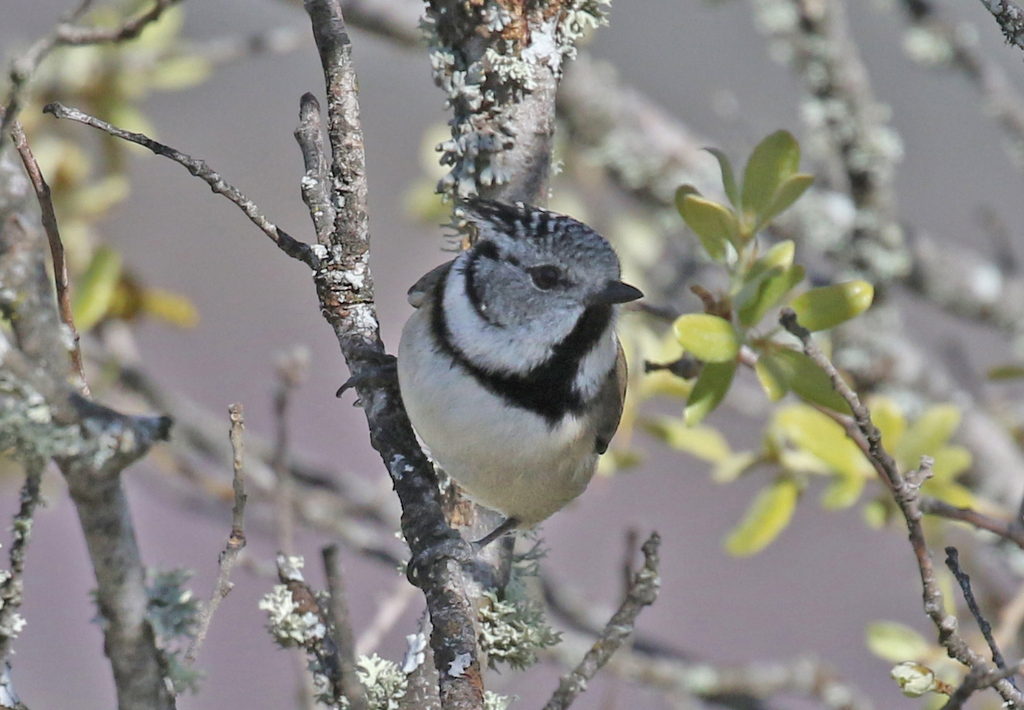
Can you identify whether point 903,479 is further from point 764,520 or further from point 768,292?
point 764,520

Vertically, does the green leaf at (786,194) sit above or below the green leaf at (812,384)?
above

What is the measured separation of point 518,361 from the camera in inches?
69.6

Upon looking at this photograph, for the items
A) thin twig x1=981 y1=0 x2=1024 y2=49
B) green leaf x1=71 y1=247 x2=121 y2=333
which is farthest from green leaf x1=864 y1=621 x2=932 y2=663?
green leaf x1=71 y1=247 x2=121 y2=333

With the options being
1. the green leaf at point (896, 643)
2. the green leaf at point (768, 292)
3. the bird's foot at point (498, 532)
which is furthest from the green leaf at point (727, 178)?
the green leaf at point (896, 643)

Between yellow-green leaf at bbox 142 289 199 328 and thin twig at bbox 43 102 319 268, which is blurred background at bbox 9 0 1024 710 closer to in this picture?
yellow-green leaf at bbox 142 289 199 328

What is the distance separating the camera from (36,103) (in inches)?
103

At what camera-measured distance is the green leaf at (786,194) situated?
1583mm

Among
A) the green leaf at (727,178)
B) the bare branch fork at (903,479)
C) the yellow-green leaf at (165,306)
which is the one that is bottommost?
the bare branch fork at (903,479)

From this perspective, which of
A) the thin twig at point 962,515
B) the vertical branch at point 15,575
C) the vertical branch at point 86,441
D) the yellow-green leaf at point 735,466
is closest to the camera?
the vertical branch at point 86,441

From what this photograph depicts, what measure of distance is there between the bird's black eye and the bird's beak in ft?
0.23

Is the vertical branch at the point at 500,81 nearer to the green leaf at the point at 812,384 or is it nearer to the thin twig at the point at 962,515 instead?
the green leaf at the point at 812,384

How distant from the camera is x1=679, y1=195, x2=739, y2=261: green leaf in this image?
1600 mm

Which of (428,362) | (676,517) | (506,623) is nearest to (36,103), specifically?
(428,362)

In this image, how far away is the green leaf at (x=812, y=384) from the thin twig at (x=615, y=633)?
345 millimetres
